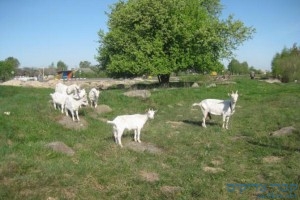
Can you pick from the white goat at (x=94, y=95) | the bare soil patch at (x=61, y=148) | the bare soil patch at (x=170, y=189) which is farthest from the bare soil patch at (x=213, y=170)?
the white goat at (x=94, y=95)

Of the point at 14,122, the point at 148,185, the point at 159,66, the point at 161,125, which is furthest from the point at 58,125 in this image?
the point at 159,66

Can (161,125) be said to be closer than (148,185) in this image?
No

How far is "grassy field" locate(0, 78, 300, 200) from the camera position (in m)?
9.75

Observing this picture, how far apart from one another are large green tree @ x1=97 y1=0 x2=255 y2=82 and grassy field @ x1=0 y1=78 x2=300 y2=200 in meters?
16.8

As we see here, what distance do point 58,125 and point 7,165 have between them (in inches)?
230

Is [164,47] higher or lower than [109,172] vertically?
higher

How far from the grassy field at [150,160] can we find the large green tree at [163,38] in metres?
16.8

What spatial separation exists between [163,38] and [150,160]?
2683 centimetres

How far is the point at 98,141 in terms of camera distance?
47.3 feet

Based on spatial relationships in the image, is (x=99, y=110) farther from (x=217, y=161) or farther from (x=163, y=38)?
(x=163, y=38)

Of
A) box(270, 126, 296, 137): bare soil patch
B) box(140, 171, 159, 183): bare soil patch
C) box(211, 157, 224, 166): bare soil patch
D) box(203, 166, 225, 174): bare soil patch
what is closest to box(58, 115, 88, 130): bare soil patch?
box(140, 171, 159, 183): bare soil patch

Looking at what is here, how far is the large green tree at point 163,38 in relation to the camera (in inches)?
1458

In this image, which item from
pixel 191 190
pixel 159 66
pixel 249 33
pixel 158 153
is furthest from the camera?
pixel 249 33

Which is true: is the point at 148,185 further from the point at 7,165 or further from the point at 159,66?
the point at 159,66
